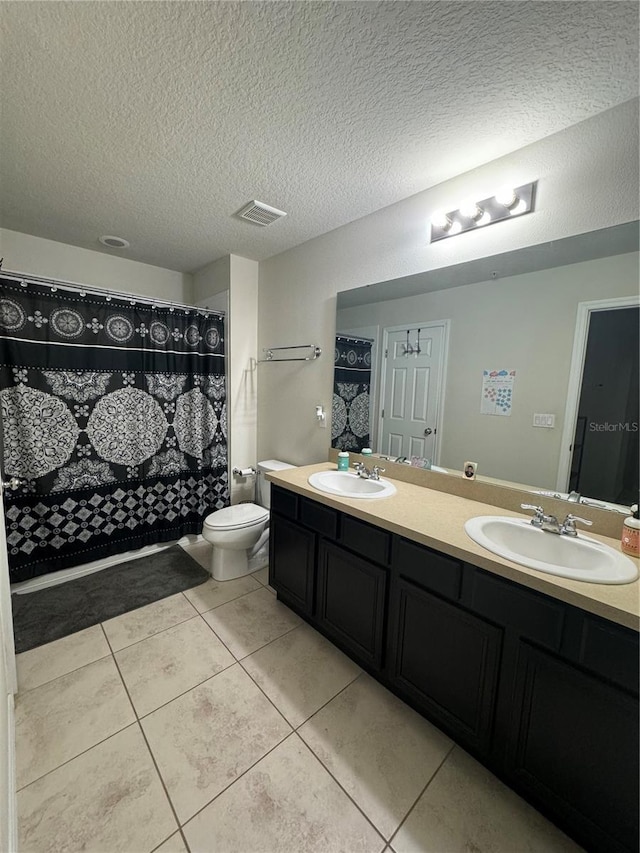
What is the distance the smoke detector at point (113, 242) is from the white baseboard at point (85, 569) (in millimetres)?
2330

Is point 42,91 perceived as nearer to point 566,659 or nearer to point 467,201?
point 467,201

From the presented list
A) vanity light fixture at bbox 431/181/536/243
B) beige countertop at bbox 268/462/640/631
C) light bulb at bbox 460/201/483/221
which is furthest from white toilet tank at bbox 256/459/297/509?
light bulb at bbox 460/201/483/221

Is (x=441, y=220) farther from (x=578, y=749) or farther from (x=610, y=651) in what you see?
(x=578, y=749)

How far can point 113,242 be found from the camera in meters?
2.52

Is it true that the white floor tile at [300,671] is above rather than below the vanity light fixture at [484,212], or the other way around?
below

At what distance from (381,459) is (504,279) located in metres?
1.12

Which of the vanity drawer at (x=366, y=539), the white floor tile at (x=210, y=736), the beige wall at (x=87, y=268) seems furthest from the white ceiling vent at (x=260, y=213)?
the white floor tile at (x=210, y=736)

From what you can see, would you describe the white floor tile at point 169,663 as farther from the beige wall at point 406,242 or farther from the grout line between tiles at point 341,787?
the beige wall at point 406,242

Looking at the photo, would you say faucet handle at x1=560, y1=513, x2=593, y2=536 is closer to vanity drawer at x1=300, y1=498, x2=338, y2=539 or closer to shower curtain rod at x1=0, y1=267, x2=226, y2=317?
vanity drawer at x1=300, y1=498, x2=338, y2=539

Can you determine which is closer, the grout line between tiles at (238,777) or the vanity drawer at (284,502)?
the grout line between tiles at (238,777)

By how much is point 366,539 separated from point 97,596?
183 centimetres

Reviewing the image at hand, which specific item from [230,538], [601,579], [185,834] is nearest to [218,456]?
[230,538]

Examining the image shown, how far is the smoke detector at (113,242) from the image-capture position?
2449mm

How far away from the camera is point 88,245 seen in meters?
2.60
